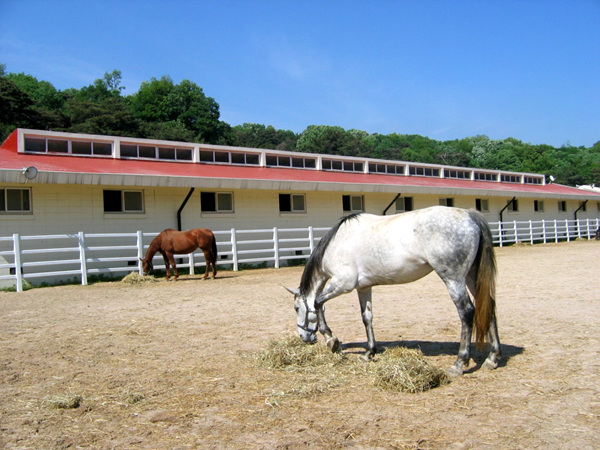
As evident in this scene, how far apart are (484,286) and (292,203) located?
50.1 feet

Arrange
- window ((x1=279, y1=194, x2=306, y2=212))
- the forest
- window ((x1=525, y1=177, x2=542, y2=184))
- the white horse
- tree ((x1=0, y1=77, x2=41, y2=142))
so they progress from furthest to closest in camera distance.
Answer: the forest → window ((x1=525, y1=177, x2=542, y2=184)) → tree ((x1=0, y1=77, x2=41, y2=142)) → window ((x1=279, y1=194, x2=306, y2=212)) → the white horse

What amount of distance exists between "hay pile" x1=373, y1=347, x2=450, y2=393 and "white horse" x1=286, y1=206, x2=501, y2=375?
14.0 inches

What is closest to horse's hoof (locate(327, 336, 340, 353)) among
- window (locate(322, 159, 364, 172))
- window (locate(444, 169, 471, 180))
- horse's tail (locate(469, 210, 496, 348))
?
horse's tail (locate(469, 210, 496, 348))

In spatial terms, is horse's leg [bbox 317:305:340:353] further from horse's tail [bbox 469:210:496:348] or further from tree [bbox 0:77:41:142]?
tree [bbox 0:77:41:142]

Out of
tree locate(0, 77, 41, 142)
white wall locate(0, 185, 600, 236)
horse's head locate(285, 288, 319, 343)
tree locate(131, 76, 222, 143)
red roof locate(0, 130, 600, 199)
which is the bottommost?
horse's head locate(285, 288, 319, 343)

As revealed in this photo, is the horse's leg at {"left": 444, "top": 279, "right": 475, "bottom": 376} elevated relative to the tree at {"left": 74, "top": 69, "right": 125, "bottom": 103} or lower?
lower

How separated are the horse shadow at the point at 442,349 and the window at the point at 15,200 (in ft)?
38.5

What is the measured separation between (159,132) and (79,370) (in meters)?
44.9

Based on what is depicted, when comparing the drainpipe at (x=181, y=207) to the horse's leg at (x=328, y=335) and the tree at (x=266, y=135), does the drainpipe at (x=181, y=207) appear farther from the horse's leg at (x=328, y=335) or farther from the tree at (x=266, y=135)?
the tree at (x=266, y=135)

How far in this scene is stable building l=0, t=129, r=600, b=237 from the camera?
46.4 ft

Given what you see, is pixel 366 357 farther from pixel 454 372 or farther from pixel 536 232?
pixel 536 232

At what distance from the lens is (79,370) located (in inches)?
199

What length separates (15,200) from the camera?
13.9 m

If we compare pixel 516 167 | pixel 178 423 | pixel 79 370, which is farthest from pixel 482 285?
pixel 516 167
